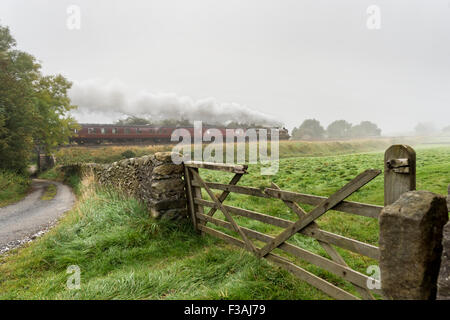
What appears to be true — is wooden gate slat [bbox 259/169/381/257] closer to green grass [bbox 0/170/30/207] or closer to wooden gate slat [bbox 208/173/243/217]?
wooden gate slat [bbox 208/173/243/217]

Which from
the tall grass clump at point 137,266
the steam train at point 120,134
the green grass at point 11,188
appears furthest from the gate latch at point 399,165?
the steam train at point 120,134

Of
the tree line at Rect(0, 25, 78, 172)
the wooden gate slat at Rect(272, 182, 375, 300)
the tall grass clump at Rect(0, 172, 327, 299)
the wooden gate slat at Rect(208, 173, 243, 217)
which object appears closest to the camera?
the wooden gate slat at Rect(272, 182, 375, 300)

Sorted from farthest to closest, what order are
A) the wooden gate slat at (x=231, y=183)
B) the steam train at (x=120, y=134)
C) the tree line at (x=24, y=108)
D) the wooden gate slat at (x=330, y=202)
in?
the steam train at (x=120, y=134)
the tree line at (x=24, y=108)
the wooden gate slat at (x=231, y=183)
the wooden gate slat at (x=330, y=202)

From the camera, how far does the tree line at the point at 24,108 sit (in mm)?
14742

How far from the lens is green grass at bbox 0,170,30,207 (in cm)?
1201

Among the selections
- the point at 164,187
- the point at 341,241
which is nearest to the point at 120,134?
the point at 164,187

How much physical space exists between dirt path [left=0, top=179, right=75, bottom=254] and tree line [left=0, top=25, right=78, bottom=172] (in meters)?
4.58

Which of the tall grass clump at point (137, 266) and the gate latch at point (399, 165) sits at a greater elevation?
the gate latch at point (399, 165)

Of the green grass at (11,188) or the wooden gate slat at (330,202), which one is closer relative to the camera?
the wooden gate slat at (330,202)

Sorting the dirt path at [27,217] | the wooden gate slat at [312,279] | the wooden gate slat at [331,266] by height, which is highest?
the wooden gate slat at [331,266]

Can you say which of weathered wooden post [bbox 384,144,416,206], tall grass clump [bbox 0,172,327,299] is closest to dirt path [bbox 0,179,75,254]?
tall grass clump [bbox 0,172,327,299]

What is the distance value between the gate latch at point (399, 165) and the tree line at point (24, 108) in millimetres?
17036

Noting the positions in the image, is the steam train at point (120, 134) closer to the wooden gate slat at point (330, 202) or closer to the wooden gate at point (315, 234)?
the wooden gate at point (315, 234)

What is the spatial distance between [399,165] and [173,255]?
3.75 metres
